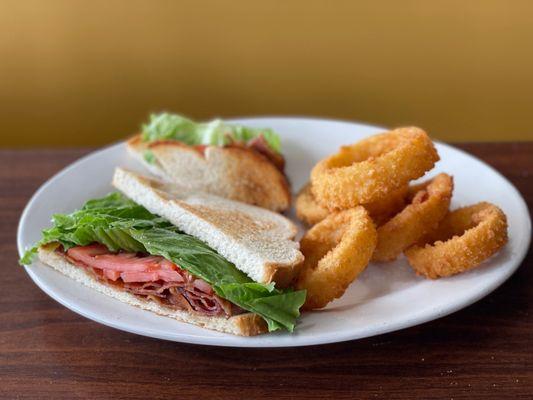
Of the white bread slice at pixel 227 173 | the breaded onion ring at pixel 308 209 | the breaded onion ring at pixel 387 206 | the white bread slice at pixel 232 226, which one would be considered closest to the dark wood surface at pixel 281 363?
the white bread slice at pixel 232 226

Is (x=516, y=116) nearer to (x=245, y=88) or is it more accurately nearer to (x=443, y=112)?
(x=443, y=112)

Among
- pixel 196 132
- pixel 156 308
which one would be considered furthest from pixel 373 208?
pixel 196 132

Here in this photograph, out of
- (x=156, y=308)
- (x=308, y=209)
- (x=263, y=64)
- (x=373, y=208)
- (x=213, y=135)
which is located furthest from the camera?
(x=263, y=64)

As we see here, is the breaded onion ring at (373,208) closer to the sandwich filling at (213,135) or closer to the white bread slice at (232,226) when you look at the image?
the white bread slice at (232,226)

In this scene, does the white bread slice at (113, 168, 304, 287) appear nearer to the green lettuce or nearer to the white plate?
the green lettuce

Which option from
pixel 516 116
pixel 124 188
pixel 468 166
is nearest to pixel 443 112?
pixel 516 116

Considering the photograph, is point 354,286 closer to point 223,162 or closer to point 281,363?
point 281,363
